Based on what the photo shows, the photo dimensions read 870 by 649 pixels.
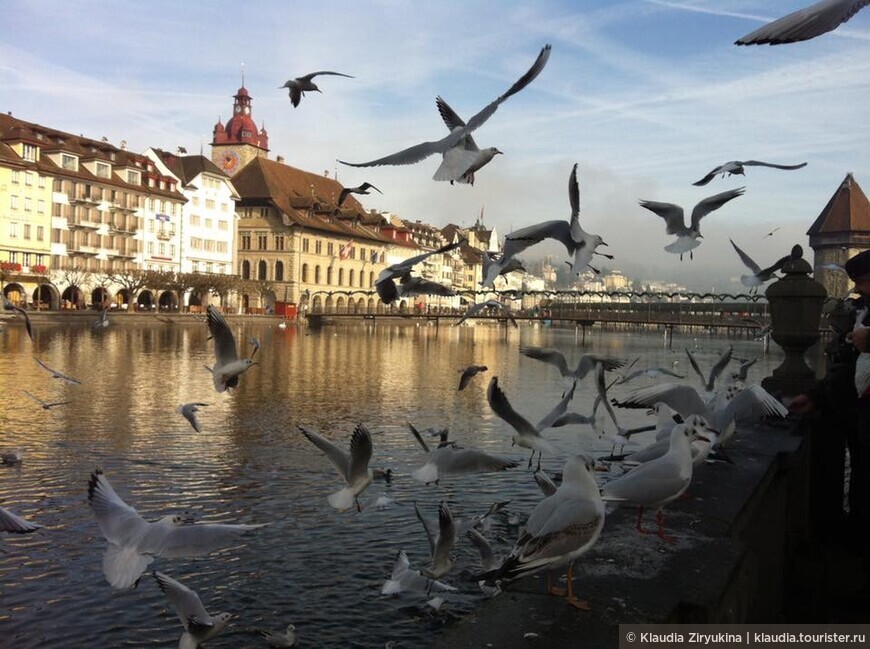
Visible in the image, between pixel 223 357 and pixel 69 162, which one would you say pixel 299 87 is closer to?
pixel 223 357

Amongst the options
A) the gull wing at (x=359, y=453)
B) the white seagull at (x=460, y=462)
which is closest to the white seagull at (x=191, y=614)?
the gull wing at (x=359, y=453)

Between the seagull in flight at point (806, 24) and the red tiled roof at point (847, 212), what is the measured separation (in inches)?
4702

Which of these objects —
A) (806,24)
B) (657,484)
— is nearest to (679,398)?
(657,484)

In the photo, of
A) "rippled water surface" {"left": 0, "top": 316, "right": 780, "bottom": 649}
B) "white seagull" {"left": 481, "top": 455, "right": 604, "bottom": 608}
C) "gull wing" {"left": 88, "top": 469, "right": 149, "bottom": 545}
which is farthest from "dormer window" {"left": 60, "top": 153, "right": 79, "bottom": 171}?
"white seagull" {"left": 481, "top": 455, "right": 604, "bottom": 608}

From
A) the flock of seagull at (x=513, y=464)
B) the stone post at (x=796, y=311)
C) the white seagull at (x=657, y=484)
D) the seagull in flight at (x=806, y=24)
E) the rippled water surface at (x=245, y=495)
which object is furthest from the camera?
the stone post at (x=796, y=311)

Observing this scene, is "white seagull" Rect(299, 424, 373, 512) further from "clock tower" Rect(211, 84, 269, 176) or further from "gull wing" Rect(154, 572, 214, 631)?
"clock tower" Rect(211, 84, 269, 176)

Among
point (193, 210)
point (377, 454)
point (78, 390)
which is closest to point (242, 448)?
point (377, 454)

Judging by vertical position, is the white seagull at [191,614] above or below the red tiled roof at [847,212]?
below

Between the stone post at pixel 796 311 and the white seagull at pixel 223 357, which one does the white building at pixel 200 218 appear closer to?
the white seagull at pixel 223 357

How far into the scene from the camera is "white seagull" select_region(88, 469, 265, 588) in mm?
5734

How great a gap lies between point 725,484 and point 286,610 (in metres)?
4.79

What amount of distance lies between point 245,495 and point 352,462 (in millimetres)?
6016

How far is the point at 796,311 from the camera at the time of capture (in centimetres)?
1043

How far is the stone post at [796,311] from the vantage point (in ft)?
33.7
